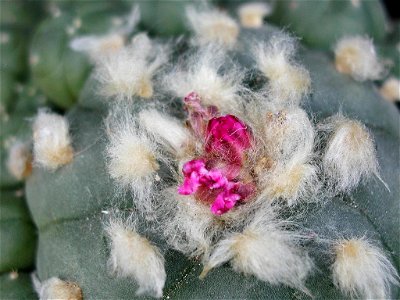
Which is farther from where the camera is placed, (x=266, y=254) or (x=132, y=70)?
(x=132, y=70)

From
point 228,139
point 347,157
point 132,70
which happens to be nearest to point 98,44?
point 132,70

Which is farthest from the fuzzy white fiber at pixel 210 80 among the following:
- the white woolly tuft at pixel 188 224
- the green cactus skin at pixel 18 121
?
the green cactus skin at pixel 18 121

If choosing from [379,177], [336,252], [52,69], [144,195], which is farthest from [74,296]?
[52,69]

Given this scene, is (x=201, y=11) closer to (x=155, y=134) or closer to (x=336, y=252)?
(x=155, y=134)

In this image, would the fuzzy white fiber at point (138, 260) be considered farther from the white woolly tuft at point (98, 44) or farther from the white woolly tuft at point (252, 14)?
the white woolly tuft at point (252, 14)

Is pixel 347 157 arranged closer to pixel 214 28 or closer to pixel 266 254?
pixel 266 254

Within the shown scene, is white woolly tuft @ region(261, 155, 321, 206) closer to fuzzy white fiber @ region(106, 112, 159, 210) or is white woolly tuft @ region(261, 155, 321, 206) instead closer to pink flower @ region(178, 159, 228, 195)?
pink flower @ region(178, 159, 228, 195)

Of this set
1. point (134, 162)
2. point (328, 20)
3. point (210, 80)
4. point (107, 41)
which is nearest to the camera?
point (134, 162)
